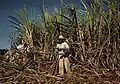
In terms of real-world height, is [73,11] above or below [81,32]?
above

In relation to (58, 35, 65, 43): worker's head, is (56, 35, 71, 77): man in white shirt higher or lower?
lower

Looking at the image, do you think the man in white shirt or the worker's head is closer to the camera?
the man in white shirt

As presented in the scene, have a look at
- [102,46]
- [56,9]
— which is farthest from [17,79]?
[56,9]

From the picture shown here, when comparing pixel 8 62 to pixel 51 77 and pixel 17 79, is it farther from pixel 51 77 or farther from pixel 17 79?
pixel 51 77

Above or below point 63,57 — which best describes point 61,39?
above

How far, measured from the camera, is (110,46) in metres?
3.47

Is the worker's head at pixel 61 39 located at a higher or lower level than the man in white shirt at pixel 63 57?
higher

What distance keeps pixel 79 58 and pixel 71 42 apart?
212mm

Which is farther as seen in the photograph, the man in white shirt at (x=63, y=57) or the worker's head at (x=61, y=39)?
the worker's head at (x=61, y=39)

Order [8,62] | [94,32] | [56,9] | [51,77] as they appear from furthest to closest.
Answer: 1. [56,9]
2. [8,62]
3. [94,32]
4. [51,77]

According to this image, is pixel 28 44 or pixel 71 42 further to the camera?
pixel 28 44

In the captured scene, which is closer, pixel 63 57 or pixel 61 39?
pixel 63 57

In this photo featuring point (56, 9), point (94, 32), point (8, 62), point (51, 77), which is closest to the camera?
point (51, 77)

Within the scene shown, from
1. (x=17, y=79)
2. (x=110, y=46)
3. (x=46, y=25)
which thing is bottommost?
(x=17, y=79)
